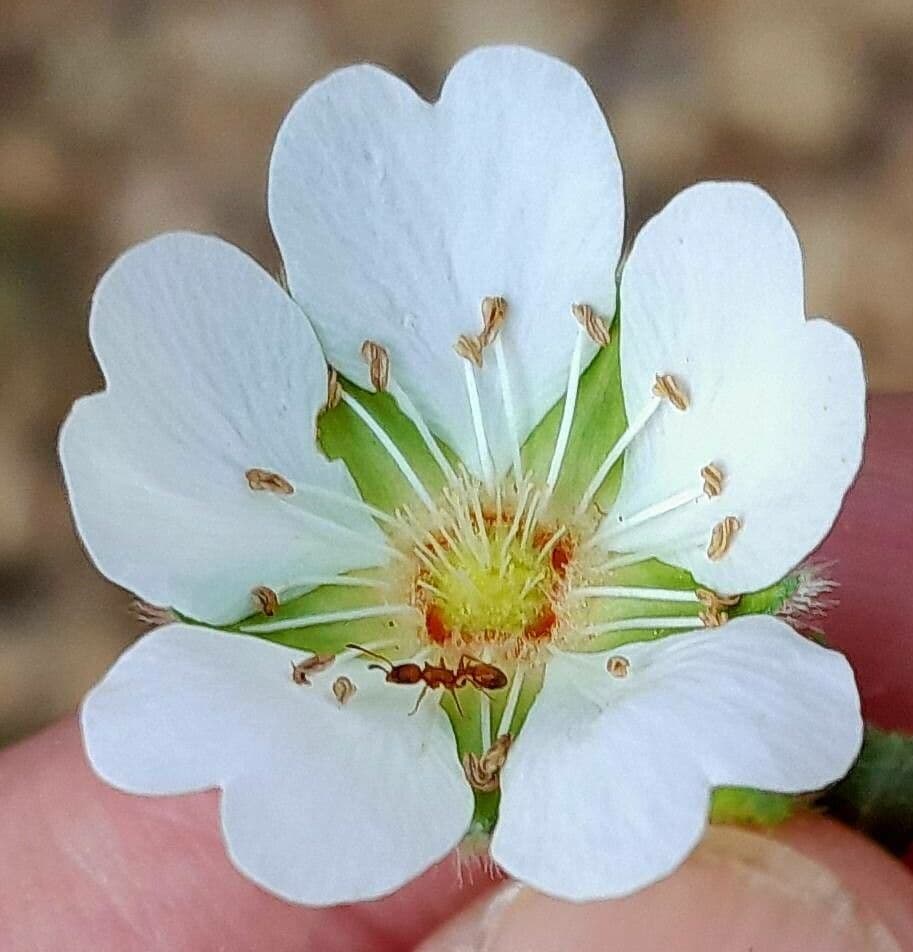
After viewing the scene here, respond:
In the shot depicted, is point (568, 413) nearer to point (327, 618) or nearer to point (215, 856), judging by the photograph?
point (327, 618)

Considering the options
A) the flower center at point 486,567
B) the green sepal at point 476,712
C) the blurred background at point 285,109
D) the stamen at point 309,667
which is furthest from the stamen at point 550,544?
the blurred background at point 285,109

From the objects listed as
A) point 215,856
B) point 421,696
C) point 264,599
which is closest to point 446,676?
point 421,696

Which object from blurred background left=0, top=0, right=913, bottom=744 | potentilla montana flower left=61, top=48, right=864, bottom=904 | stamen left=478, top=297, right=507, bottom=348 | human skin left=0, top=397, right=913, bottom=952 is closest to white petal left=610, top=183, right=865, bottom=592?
potentilla montana flower left=61, top=48, right=864, bottom=904

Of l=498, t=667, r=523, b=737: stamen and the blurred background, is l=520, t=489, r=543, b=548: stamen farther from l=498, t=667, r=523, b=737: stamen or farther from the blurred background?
the blurred background

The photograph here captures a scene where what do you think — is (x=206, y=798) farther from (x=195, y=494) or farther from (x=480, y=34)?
(x=480, y=34)

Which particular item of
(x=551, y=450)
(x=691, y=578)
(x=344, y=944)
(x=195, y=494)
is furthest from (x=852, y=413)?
(x=344, y=944)
